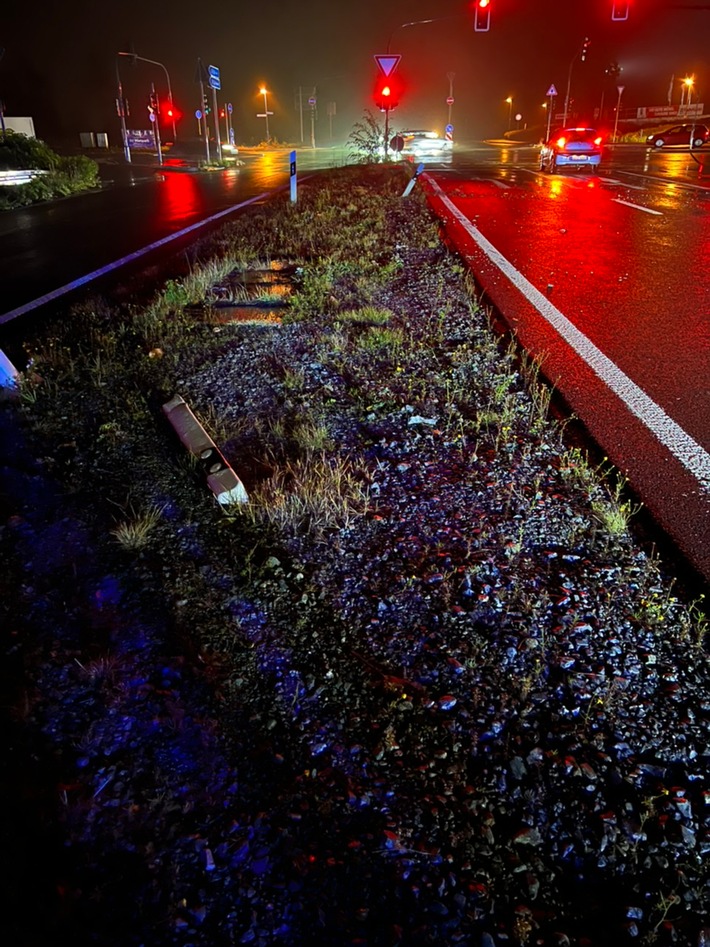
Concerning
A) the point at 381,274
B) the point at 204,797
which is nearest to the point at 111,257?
the point at 381,274

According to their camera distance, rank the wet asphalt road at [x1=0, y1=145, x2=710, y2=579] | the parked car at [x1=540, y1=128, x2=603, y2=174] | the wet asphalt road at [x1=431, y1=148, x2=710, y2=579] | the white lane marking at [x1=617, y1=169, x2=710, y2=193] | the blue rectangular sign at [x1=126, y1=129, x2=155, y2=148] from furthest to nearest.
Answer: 1. the blue rectangular sign at [x1=126, y1=129, x2=155, y2=148]
2. the parked car at [x1=540, y1=128, x2=603, y2=174]
3. the white lane marking at [x1=617, y1=169, x2=710, y2=193]
4. the wet asphalt road at [x1=0, y1=145, x2=710, y2=579]
5. the wet asphalt road at [x1=431, y1=148, x2=710, y2=579]

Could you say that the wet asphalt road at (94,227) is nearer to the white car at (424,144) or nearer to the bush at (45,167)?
the bush at (45,167)

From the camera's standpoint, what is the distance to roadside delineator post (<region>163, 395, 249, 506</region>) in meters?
3.04

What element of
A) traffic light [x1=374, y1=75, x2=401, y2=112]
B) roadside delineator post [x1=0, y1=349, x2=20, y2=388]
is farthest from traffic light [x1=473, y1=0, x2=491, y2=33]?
roadside delineator post [x1=0, y1=349, x2=20, y2=388]

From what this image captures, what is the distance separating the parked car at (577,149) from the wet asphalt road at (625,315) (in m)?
7.98

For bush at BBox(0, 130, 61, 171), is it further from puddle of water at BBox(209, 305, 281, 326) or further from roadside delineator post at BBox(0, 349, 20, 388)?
roadside delineator post at BBox(0, 349, 20, 388)

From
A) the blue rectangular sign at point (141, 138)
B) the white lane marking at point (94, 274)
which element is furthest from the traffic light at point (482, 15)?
the blue rectangular sign at point (141, 138)

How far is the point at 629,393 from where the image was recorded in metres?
4.23

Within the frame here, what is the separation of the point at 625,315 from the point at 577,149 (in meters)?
19.0

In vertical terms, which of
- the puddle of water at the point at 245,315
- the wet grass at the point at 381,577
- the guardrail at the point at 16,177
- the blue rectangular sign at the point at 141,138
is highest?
the blue rectangular sign at the point at 141,138

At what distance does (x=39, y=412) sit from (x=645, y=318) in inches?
199

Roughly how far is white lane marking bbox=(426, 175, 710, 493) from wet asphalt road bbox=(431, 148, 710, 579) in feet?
0.03

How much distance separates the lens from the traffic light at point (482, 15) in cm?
2089

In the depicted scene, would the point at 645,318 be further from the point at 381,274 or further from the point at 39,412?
the point at 39,412
